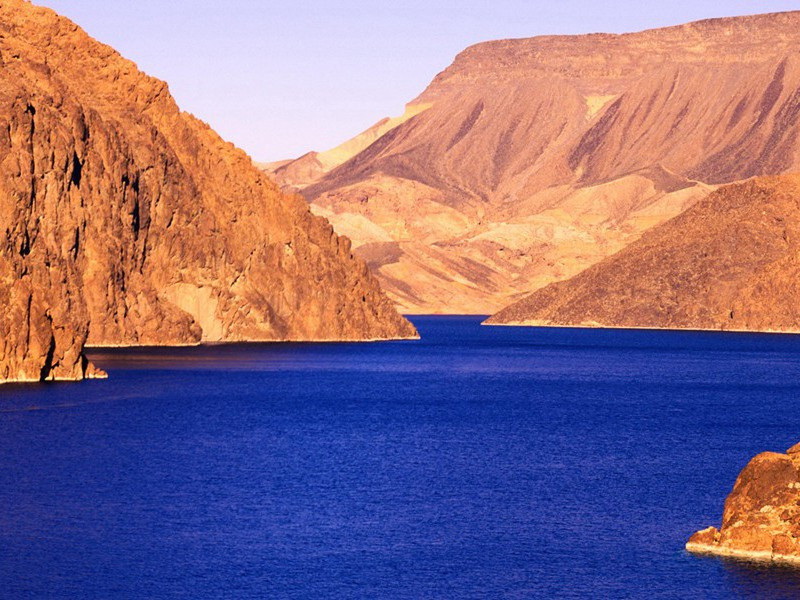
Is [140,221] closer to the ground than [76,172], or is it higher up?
closer to the ground

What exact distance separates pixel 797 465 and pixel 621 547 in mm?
6393

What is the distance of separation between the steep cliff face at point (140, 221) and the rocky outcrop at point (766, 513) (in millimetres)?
82831

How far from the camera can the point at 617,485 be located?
5753 centimetres

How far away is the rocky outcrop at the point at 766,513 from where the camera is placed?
4097 cm

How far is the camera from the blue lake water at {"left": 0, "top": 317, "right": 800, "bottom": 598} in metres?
40.9

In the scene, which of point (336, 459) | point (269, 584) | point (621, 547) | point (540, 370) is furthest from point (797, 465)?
point (540, 370)

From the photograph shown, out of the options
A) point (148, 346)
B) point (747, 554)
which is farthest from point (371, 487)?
point (148, 346)

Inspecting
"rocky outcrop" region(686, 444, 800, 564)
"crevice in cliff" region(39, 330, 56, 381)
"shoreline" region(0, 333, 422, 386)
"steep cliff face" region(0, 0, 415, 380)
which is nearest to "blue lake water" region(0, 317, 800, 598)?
"rocky outcrop" region(686, 444, 800, 564)

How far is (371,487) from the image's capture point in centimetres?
5688

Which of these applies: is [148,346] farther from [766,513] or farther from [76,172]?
[766,513]

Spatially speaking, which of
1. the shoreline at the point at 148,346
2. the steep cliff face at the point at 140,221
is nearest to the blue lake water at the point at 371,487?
the shoreline at the point at 148,346

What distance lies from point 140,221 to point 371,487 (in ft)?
361

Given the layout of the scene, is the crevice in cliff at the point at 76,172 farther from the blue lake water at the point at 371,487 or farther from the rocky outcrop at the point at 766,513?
the rocky outcrop at the point at 766,513

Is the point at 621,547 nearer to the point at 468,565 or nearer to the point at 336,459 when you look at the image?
the point at 468,565
